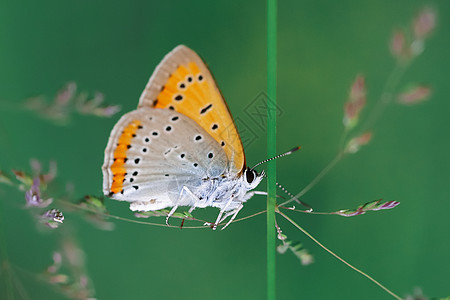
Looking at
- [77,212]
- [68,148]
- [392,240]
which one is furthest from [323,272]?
[68,148]

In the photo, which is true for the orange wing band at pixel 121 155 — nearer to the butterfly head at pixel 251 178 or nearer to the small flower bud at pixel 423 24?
the butterfly head at pixel 251 178

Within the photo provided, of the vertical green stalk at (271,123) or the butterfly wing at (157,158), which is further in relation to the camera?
the butterfly wing at (157,158)

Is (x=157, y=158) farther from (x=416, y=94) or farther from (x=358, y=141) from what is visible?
(x=416, y=94)

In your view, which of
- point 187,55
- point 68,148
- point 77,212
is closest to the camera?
point 187,55

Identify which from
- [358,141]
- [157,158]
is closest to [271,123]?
[358,141]

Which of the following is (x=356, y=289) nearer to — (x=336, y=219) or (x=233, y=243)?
(x=336, y=219)

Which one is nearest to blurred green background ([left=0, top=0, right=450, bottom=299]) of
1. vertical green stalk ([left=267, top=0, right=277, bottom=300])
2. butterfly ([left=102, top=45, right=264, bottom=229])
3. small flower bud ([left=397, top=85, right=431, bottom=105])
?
butterfly ([left=102, top=45, right=264, bottom=229])

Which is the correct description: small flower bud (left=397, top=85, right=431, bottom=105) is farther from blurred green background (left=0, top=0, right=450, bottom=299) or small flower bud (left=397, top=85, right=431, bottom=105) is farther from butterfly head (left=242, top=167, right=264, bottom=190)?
blurred green background (left=0, top=0, right=450, bottom=299)

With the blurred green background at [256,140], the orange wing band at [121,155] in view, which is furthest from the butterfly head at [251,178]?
the orange wing band at [121,155]
